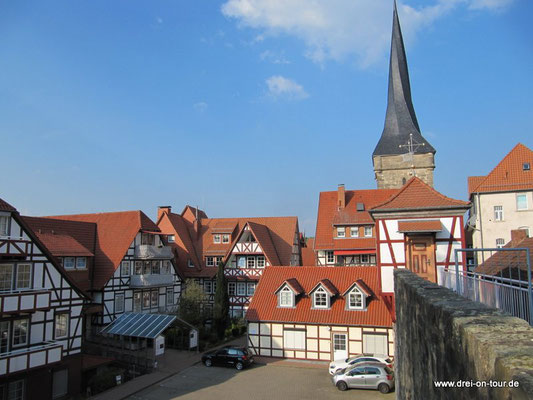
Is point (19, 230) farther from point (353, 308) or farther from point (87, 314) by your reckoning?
point (353, 308)

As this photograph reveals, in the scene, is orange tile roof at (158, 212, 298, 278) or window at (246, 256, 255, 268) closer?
window at (246, 256, 255, 268)

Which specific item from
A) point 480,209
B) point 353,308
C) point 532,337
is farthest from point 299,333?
point 532,337

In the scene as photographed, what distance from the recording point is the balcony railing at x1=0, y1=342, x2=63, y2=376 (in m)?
16.4

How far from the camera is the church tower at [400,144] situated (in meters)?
45.4

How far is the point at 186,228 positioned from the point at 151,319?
17272mm

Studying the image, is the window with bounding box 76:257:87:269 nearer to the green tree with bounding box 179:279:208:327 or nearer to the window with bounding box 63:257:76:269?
the window with bounding box 63:257:76:269

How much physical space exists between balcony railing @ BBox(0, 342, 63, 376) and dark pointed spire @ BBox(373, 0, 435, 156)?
3876 cm

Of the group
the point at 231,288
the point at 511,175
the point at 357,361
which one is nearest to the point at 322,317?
the point at 357,361

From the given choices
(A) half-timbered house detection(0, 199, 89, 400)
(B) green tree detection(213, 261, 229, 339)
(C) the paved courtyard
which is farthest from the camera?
(B) green tree detection(213, 261, 229, 339)

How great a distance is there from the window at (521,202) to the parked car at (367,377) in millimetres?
20457

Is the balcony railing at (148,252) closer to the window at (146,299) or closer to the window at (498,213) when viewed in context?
the window at (146,299)

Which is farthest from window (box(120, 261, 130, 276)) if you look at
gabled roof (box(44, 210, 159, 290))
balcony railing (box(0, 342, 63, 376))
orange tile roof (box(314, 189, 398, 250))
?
orange tile roof (box(314, 189, 398, 250))

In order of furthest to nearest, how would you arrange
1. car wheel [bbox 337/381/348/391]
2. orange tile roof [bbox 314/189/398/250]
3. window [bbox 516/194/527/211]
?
orange tile roof [bbox 314/189/398/250], window [bbox 516/194/527/211], car wheel [bbox 337/381/348/391]

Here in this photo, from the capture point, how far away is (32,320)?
61.6 ft
